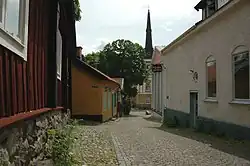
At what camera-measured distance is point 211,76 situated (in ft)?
52.4

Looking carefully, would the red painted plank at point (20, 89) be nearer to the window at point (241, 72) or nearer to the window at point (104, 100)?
the window at point (241, 72)

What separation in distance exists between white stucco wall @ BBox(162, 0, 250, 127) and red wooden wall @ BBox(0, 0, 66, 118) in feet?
23.2

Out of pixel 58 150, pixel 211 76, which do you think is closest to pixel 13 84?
pixel 58 150

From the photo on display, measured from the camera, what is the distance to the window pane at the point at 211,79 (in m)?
15.6

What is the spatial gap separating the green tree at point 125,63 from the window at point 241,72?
3371 centimetres

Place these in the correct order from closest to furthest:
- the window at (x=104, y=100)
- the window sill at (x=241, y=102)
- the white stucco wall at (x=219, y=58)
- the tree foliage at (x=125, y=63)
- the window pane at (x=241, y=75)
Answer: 1. the window sill at (x=241, y=102)
2. the window pane at (x=241, y=75)
3. the white stucco wall at (x=219, y=58)
4. the window at (x=104, y=100)
5. the tree foliage at (x=125, y=63)

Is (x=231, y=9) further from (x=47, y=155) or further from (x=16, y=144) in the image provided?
(x=16, y=144)

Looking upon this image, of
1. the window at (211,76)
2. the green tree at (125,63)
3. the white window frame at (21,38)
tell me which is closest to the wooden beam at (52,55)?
the white window frame at (21,38)

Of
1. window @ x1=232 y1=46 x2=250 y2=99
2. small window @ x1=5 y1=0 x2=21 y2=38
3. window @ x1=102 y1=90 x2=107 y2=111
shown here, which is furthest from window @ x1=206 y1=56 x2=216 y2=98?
small window @ x1=5 y1=0 x2=21 y2=38

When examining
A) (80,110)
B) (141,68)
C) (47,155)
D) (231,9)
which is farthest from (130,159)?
(141,68)

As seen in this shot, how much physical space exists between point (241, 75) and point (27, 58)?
871 cm

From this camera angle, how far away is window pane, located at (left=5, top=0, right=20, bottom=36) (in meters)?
4.70

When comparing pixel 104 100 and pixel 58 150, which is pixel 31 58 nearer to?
pixel 58 150

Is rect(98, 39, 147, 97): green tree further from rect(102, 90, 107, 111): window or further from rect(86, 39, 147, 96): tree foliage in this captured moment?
rect(102, 90, 107, 111): window
